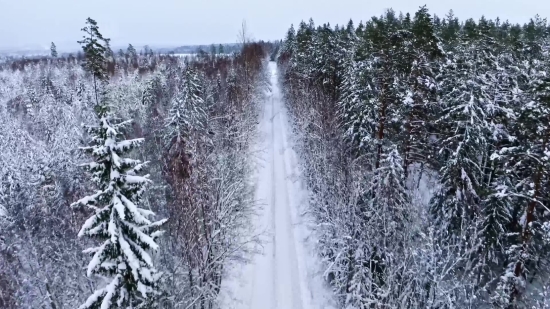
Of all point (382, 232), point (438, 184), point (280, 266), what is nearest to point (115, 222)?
point (382, 232)

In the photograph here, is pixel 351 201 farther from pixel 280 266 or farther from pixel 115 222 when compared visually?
pixel 115 222

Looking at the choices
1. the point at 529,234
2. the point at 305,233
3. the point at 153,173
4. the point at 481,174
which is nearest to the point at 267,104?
the point at 153,173

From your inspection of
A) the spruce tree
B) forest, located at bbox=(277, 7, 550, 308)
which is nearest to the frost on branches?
the spruce tree

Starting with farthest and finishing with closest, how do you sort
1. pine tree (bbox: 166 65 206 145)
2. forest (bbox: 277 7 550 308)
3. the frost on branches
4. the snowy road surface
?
1. pine tree (bbox: 166 65 206 145)
2. the snowy road surface
3. forest (bbox: 277 7 550 308)
4. the frost on branches

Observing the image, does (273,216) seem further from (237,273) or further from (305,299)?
(305,299)

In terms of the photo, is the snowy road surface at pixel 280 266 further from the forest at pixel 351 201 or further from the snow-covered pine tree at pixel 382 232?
the snow-covered pine tree at pixel 382 232

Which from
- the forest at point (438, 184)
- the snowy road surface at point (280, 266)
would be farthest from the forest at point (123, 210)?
the forest at point (438, 184)

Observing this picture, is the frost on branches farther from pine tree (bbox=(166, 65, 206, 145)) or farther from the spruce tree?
pine tree (bbox=(166, 65, 206, 145))
